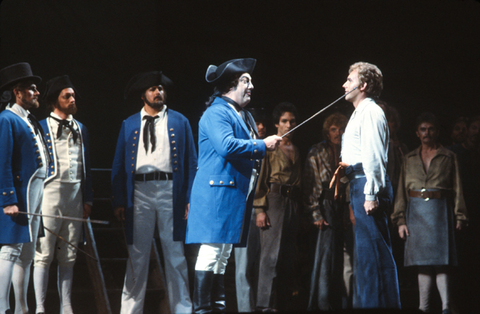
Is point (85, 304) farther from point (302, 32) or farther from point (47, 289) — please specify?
point (302, 32)

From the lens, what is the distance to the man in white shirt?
3404mm

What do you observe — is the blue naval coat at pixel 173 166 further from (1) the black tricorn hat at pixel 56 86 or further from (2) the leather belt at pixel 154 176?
(1) the black tricorn hat at pixel 56 86

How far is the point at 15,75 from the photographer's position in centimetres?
373

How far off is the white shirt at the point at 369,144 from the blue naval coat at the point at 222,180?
756 mm

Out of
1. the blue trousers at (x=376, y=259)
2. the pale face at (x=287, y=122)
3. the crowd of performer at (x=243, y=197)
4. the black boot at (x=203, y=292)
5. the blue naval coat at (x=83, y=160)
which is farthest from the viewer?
the pale face at (x=287, y=122)

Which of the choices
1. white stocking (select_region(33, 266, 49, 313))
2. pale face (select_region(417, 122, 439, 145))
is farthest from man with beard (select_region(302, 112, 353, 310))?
white stocking (select_region(33, 266, 49, 313))

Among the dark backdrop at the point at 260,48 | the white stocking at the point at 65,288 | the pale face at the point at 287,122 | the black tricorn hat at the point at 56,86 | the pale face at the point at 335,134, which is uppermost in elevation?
the dark backdrop at the point at 260,48

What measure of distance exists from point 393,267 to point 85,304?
7.10 feet

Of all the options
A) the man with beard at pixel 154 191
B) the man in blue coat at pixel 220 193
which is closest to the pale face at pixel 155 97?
the man with beard at pixel 154 191

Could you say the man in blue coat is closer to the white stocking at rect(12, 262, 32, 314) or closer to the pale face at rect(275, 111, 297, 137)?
the pale face at rect(275, 111, 297, 137)

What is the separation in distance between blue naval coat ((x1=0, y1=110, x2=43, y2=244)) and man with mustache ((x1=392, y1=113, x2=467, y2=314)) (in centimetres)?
280

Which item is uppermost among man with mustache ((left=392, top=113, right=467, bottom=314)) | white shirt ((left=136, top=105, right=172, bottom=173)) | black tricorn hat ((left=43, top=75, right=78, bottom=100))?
black tricorn hat ((left=43, top=75, right=78, bottom=100))

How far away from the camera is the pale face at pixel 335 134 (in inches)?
166

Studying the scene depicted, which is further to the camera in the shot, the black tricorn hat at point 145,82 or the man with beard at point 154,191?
the black tricorn hat at point 145,82
